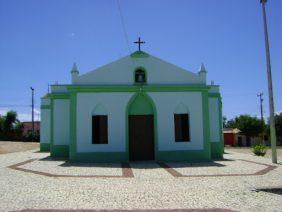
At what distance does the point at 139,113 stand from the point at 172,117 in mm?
1730

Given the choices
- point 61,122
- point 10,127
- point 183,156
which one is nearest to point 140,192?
point 183,156

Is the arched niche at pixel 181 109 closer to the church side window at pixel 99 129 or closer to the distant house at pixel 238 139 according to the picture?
the church side window at pixel 99 129

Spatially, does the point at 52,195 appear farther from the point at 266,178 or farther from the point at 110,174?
the point at 266,178

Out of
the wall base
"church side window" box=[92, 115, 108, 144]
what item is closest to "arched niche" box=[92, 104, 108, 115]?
"church side window" box=[92, 115, 108, 144]

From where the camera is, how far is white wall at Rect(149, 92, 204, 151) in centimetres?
1898

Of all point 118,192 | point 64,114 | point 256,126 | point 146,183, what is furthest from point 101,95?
point 256,126

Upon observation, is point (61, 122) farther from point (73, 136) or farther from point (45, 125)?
point (45, 125)

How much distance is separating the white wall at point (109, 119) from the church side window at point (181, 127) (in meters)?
2.71

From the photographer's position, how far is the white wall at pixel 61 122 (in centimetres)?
2183

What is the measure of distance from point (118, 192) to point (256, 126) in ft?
166

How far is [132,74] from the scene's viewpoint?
19516 mm

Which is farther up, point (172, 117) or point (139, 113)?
point (139, 113)

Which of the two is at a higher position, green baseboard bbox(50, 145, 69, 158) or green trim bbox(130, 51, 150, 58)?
green trim bbox(130, 51, 150, 58)

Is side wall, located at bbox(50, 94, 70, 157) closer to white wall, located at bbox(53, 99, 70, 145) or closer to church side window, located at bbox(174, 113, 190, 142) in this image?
white wall, located at bbox(53, 99, 70, 145)
